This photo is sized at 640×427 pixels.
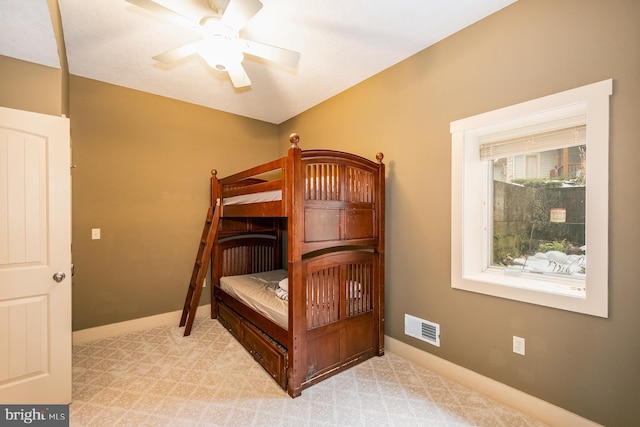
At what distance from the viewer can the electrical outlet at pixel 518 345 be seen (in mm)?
1846

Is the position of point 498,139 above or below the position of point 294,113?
below

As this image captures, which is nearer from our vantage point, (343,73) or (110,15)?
(110,15)

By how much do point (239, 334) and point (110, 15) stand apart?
8.99ft

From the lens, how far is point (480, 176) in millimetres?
2244

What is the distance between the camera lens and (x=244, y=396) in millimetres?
1985

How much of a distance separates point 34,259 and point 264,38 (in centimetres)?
221

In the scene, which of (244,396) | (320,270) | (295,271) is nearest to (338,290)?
(320,270)

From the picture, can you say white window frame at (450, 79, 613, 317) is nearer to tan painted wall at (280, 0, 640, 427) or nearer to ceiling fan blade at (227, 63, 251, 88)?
tan painted wall at (280, 0, 640, 427)

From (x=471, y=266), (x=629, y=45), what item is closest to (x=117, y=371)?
(x=471, y=266)

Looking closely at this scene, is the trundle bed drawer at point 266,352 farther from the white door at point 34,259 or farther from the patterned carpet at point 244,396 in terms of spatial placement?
the white door at point 34,259

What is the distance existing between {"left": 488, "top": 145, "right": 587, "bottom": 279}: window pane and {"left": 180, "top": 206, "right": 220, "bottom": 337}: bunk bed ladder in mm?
2686

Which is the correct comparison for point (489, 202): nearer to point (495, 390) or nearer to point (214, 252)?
point (495, 390)

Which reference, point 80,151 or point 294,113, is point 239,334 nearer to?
point 80,151

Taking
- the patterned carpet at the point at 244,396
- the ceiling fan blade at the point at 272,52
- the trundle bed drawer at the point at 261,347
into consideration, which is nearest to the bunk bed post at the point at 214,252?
the trundle bed drawer at the point at 261,347
